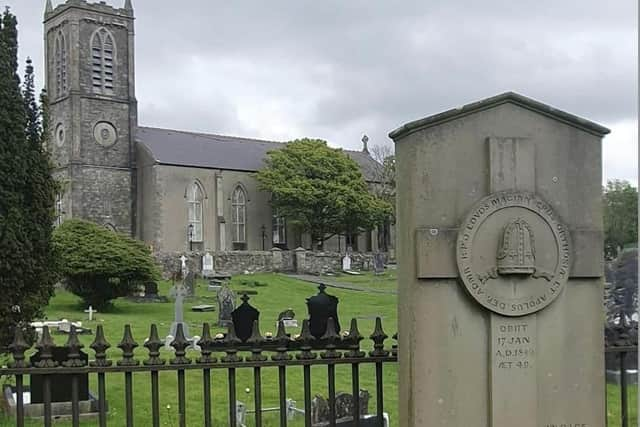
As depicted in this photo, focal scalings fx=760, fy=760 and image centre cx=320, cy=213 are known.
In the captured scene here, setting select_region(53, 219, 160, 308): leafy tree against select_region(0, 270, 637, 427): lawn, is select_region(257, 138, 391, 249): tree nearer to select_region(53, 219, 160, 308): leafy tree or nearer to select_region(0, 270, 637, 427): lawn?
select_region(0, 270, 637, 427): lawn

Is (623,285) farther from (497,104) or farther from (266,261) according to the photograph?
(266,261)

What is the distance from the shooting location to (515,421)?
4836mm

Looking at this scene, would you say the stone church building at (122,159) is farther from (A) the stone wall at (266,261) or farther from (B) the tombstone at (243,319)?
(B) the tombstone at (243,319)

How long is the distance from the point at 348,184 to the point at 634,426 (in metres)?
47.1

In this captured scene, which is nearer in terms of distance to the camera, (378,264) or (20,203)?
(20,203)

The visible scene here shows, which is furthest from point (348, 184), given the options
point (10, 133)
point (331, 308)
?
point (10, 133)

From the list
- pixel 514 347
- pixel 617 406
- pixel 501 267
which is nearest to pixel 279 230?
pixel 617 406

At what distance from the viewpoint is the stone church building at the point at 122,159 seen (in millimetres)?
48500

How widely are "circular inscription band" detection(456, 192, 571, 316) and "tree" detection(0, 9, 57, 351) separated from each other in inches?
240

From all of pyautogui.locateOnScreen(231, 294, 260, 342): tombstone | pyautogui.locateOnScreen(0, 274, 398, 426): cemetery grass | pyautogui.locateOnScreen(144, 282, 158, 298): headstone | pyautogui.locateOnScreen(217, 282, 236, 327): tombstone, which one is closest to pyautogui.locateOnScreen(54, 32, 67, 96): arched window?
pyautogui.locateOnScreen(0, 274, 398, 426): cemetery grass

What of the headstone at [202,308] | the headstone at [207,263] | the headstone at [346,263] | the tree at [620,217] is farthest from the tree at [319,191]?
the tree at [620,217]

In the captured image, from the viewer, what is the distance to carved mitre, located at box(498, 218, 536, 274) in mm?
4688

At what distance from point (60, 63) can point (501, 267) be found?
50.5 metres

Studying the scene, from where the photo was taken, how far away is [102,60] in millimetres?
50406
